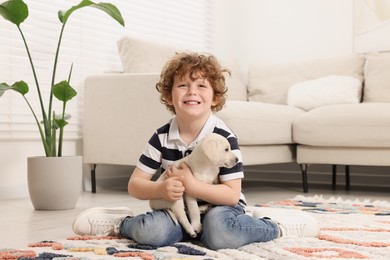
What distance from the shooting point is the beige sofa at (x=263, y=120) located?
3.12 meters

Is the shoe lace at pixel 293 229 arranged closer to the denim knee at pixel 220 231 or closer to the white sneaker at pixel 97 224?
the denim knee at pixel 220 231

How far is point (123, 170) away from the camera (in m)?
3.90

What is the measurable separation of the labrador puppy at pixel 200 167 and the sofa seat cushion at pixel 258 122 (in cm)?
138

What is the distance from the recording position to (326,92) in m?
3.72

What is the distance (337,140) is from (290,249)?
1747mm

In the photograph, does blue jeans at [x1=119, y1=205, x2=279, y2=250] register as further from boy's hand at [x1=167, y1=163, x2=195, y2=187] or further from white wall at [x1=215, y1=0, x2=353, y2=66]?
white wall at [x1=215, y1=0, x2=353, y2=66]

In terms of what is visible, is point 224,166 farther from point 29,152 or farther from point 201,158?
point 29,152

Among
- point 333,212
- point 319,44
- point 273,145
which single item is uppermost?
point 319,44

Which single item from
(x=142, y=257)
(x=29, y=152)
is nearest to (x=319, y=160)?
(x=29, y=152)

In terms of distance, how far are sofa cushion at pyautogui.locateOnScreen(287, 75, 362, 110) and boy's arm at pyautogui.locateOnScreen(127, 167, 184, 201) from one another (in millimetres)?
2198

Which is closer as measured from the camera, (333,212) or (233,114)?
(333,212)

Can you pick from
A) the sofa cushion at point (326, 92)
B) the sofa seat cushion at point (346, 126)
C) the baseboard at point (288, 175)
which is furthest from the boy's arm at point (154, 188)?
the sofa cushion at point (326, 92)

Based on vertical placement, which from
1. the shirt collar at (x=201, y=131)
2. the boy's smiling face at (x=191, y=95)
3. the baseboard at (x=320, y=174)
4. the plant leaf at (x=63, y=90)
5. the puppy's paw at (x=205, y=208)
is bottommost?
the baseboard at (x=320, y=174)

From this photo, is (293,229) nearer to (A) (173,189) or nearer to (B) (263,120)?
(A) (173,189)
